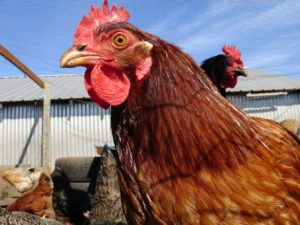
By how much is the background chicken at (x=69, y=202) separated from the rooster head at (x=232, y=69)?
415 cm

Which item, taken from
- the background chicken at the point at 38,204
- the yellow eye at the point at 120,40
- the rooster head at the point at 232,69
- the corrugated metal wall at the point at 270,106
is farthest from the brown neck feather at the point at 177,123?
the corrugated metal wall at the point at 270,106

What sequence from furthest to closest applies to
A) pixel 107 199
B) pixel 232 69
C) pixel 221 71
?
pixel 107 199 < pixel 232 69 < pixel 221 71

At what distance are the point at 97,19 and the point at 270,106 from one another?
14.0 m

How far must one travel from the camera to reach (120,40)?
190cm

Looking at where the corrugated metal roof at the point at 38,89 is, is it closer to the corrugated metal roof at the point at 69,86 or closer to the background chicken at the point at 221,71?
the corrugated metal roof at the point at 69,86

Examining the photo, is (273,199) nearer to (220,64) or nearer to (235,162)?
(235,162)

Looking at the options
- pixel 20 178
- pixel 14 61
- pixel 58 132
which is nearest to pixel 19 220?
pixel 14 61

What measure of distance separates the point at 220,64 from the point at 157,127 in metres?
2.74

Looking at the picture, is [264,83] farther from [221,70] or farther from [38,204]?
[221,70]

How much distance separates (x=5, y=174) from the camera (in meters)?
10.1

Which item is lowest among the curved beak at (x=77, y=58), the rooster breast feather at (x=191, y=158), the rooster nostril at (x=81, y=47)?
the rooster breast feather at (x=191, y=158)

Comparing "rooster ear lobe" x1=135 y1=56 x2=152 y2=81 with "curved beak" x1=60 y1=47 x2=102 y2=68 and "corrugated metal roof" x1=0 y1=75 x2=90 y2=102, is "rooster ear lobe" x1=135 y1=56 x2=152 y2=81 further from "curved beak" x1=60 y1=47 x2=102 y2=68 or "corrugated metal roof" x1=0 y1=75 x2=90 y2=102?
"corrugated metal roof" x1=0 y1=75 x2=90 y2=102

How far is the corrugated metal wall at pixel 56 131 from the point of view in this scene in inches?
542

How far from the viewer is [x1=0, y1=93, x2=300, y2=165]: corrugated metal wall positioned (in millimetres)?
13766
